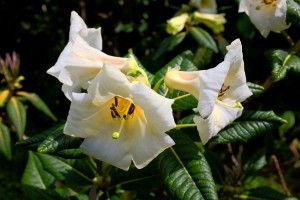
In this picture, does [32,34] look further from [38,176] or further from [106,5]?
[38,176]

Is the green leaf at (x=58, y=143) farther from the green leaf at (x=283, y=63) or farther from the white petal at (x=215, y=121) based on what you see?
the green leaf at (x=283, y=63)

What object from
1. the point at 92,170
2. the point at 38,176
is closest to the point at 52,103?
the point at 38,176

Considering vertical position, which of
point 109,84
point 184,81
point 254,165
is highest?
point 109,84

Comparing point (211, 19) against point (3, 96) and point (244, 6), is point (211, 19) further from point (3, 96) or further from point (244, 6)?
point (3, 96)

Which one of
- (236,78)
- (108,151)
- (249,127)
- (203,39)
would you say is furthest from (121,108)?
(203,39)

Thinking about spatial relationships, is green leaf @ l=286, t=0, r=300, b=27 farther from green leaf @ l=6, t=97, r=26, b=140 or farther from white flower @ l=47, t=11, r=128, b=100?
green leaf @ l=6, t=97, r=26, b=140

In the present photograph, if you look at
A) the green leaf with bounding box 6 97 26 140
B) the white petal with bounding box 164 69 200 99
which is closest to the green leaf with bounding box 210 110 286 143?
the white petal with bounding box 164 69 200 99
